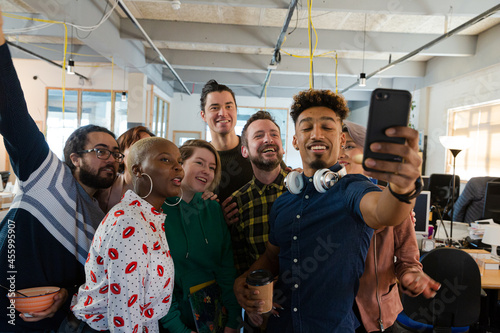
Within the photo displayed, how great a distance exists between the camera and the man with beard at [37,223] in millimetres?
1364

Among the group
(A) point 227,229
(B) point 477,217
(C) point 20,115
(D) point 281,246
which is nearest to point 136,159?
(C) point 20,115

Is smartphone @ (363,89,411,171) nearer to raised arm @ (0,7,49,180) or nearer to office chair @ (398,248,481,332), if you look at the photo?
raised arm @ (0,7,49,180)

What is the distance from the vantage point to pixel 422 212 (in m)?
3.51

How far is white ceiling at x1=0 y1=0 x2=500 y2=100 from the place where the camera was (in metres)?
4.50

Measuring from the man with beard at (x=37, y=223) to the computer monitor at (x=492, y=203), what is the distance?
13.2 feet

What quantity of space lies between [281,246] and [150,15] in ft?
18.4

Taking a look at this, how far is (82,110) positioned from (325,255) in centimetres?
1034

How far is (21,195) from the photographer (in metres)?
1.50

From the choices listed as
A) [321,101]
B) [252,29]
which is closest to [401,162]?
[321,101]

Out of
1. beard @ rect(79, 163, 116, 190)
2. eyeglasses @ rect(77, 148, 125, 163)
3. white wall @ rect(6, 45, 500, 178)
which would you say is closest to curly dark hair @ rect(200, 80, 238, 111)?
eyeglasses @ rect(77, 148, 125, 163)

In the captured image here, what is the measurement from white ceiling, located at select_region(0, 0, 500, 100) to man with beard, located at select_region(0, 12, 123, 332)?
3.42 m

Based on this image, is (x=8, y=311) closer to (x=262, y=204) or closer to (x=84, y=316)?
(x=84, y=316)

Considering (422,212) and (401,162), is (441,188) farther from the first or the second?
(401,162)

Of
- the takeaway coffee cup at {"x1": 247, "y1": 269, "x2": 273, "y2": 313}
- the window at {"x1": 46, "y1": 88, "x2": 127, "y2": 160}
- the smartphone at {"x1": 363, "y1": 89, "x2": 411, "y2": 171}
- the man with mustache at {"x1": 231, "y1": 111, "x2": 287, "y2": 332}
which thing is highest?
the window at {"x1": 46, "y1": 88, "x2": 127, "y2": 160}
